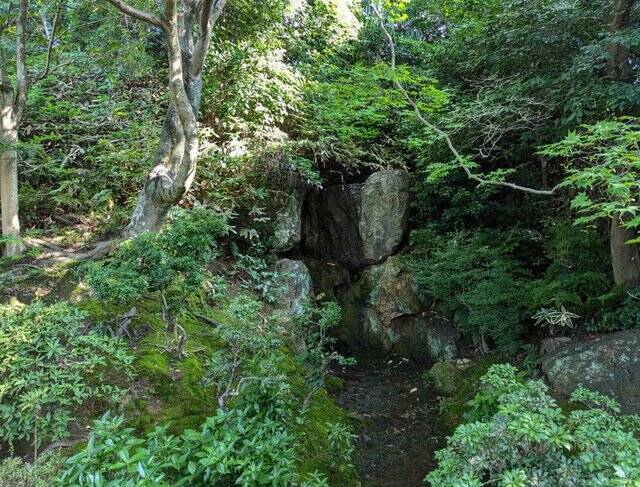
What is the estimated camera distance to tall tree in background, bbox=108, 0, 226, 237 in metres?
4.23

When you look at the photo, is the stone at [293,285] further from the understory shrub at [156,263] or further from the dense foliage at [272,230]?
the understory shrub at [156,263]

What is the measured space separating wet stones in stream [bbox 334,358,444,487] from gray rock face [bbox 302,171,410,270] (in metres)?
2.46

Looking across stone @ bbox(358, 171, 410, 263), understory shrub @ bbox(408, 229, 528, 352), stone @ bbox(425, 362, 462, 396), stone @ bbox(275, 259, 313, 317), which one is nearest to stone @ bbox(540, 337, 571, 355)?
understory shrub @ bbox(408, 229, 528, 352)

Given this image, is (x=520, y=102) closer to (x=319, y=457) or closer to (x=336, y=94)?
(x=336, y=94)

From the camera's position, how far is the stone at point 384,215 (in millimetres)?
8570

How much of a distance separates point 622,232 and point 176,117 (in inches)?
225

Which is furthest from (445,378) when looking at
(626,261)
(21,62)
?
(21,62)

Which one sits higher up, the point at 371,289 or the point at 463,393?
the point at 371,289

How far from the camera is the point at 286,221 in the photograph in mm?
7551

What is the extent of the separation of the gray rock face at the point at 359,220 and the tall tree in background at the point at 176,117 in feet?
14.2

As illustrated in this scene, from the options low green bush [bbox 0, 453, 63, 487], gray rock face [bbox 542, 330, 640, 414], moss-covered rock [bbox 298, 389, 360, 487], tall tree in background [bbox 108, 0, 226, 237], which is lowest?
moss-covered rock [bbox 298, 389, 360, 487]

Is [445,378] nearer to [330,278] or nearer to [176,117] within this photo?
[330,278]

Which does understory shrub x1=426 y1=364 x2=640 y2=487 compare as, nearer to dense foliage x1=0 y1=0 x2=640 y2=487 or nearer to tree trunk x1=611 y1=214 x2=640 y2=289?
dense foliage x1=0 y1=0 x2=640 y2=487

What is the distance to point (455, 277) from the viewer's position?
6438 millimetres
